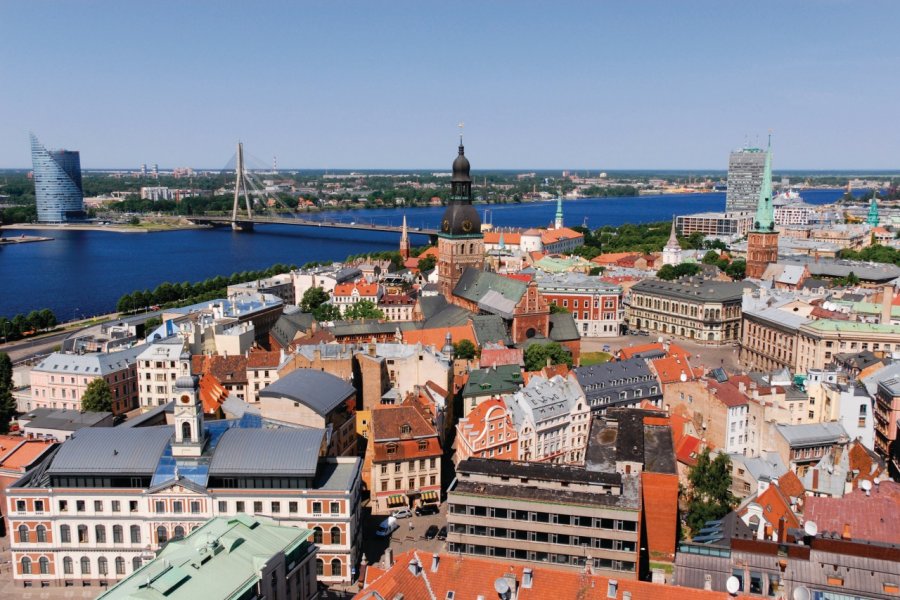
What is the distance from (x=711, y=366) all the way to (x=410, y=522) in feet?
144

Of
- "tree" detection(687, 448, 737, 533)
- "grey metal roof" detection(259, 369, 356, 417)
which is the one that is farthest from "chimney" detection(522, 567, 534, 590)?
"grey metal roof" detection(259, 369, 356, 417)

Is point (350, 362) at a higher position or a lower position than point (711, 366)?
higher

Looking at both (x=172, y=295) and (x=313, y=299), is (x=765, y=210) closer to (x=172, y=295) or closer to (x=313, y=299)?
(x=313, y=299)

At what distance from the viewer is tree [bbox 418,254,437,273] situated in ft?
423

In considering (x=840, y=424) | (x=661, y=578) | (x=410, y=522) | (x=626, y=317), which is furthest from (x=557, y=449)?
(x=626, y=317)

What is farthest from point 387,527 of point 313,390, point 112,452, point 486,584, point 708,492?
point 708,492

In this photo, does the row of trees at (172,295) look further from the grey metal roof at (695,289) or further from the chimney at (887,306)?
the chimney at (887,306)

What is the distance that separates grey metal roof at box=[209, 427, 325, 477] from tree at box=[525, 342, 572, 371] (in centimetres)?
3055

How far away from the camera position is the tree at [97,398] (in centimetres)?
5916

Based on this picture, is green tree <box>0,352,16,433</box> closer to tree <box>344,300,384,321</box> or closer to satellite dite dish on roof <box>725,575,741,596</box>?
tree <box>344,300,384,321</box>

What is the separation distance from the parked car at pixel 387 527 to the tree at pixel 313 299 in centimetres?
5654

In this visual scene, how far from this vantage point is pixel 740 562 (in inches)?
1143

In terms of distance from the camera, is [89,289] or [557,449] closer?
[557,449]

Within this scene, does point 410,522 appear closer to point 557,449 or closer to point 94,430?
point 557,449
